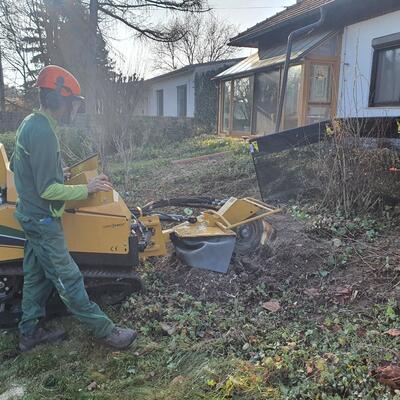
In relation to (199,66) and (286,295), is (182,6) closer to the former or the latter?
(199,66)

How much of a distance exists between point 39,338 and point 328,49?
A: 35.3 feet

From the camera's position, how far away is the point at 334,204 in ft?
19.0

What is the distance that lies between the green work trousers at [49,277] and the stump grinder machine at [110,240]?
0.88ft

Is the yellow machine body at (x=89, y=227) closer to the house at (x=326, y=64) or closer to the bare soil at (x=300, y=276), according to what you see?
the bare soil at (x=300, y=276)

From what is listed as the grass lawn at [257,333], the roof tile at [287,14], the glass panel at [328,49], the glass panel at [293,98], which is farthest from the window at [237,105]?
the grass lawn at [257,333]

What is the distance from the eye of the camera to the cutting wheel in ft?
15.9

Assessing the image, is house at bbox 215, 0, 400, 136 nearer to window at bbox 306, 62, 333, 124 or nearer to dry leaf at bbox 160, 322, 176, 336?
window at bbox 306, 62, 333, 124

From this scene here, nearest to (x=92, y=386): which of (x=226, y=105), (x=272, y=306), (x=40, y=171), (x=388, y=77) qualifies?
(x=40, y=171)

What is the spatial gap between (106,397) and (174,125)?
17522mm

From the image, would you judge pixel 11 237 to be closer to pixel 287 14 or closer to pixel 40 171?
pixel 40 171

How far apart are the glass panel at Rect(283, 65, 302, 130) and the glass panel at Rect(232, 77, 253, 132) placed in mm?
2565

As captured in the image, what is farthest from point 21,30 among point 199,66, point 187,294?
point 187,294

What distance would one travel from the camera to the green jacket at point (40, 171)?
3023mm

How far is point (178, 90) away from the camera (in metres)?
27.5
